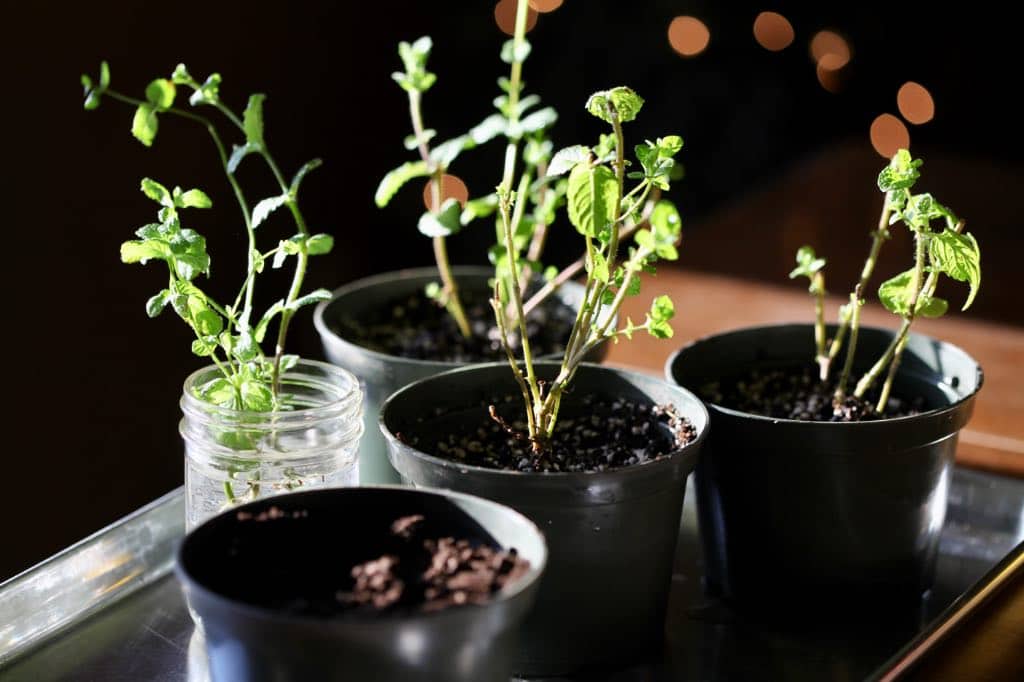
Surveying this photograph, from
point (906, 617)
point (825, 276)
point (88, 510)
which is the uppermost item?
point (825, 276)

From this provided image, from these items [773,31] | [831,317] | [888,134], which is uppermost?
[773,31]

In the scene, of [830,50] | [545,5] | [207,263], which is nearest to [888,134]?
[830,50]

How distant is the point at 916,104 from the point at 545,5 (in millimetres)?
1069

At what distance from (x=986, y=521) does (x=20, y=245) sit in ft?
3.88

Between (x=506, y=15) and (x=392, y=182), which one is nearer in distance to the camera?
(x=392, y=182)

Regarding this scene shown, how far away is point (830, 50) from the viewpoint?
310 centimetres

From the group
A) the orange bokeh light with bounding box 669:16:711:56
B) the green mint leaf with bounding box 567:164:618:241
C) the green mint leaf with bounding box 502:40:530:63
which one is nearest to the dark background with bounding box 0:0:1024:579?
the orange bokeh light with bounding box 669:16:711:56

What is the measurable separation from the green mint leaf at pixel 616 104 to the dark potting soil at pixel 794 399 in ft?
1.10

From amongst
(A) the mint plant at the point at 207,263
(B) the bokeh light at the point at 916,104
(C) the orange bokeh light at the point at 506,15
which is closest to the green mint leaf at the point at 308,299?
(A) the mint plant at the point at 207,263

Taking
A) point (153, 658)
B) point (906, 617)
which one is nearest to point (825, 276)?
point (906, 617)

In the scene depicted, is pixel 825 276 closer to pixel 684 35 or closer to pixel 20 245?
pixel 20 245

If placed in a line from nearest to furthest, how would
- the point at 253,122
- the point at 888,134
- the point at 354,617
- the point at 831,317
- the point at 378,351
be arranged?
the point at 354,617 < the point at 253,122 < the point at 378,351 < the point at 831,317 < the point at 888,134

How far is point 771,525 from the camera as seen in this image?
98 cm

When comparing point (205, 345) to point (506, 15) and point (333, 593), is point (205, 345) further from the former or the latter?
point (506, 15)
